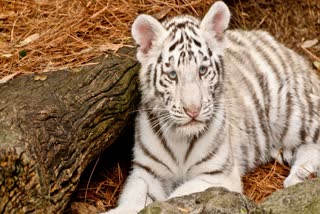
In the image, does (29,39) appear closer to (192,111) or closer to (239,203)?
(192,111)

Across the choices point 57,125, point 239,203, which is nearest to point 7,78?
point 57,125

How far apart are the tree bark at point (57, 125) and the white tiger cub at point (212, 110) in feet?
0.76

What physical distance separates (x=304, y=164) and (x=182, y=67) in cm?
138

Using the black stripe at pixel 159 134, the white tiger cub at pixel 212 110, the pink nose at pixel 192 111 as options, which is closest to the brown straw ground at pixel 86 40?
the white tiger cub at pixel 212 110

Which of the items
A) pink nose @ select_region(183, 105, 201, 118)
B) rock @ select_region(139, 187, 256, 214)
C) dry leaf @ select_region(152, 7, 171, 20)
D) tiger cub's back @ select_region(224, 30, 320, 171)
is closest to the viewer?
rock @ select_region(139, 187, 256, 214)

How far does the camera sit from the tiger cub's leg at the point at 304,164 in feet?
17.0

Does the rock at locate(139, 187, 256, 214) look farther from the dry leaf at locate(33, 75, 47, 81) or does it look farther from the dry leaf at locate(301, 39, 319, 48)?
the dry leaf at locate(301, 39, 319, 48)

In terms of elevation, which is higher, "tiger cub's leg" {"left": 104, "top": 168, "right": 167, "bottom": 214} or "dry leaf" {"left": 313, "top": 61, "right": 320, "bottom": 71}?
"dry leaf" {"left": 313, "top": 61, "right": 320, "bottom": 71}

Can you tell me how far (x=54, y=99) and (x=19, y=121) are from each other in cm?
41

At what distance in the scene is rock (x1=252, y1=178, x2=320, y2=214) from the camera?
12.2ft

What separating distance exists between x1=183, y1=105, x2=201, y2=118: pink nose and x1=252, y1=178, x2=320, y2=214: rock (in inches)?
30.3

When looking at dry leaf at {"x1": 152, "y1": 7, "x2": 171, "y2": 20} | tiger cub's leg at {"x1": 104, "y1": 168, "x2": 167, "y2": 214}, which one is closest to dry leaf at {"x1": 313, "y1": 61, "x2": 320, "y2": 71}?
dry leaf at {"x1": 152, "y1": 7, "x2": 171, "y2": 20}

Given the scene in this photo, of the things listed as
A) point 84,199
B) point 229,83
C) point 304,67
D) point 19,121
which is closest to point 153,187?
point 84,199

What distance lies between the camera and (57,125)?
4.18m
